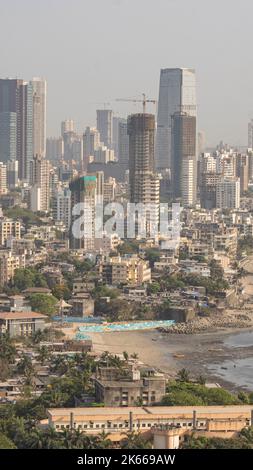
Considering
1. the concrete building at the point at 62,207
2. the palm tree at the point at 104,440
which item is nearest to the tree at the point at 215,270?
the concrete building at the point at 62,207

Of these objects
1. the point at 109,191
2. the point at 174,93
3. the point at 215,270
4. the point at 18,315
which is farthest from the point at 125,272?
the point at 174,93

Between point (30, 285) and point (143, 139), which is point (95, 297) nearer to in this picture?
point (30, 285)

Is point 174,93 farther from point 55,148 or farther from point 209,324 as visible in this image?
point 209,324

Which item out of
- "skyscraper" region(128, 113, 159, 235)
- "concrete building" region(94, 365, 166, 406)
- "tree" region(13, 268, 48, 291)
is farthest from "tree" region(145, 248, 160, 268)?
"concrete building" region(94, 365, 166, 406)

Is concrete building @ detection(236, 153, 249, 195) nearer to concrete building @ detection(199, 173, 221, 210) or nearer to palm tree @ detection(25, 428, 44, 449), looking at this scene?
concrete building @ detection(199, 173, 221, 210)

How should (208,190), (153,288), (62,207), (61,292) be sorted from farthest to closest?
(208,190) → (62,207) → (153,288) → (61,292)
